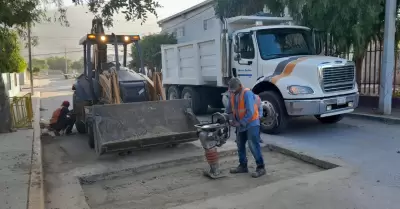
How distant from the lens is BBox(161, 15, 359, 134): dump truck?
8086 mm

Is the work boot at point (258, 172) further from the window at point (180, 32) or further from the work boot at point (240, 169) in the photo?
the window at point (180, 32)

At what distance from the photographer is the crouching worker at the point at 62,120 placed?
9406mm

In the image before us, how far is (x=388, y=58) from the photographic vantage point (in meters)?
10.2

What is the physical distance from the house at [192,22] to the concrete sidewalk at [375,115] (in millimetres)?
15963

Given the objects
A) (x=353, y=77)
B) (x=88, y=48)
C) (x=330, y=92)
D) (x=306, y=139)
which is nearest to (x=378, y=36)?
(x=353, y=77)

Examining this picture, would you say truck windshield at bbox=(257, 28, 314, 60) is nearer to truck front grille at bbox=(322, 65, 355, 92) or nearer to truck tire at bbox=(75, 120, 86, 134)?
truck front grille at bbox=(322, 65, 355, 92)

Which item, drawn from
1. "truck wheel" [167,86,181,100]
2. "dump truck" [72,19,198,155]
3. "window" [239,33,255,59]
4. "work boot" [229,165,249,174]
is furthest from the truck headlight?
"truck wheel" [167,86,181,100]

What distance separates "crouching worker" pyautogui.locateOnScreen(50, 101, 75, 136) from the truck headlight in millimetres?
5419

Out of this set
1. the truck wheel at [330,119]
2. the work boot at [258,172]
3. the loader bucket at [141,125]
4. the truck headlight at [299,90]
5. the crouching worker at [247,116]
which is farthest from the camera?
the truck wheel at [330,119]

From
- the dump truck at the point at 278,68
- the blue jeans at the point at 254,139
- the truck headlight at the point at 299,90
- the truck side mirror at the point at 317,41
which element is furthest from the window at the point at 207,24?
the blue jeans at the point at 254,139

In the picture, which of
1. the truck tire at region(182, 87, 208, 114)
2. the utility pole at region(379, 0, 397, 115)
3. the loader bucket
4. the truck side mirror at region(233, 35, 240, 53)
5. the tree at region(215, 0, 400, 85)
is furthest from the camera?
the truck tire at region(182, 87, 208, 114)

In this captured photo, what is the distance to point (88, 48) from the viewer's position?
8523 mm

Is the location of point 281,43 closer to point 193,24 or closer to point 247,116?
point 247,116

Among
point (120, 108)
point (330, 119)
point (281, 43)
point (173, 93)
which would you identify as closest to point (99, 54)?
point (120, 108)
